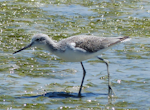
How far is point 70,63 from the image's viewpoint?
37.4ft

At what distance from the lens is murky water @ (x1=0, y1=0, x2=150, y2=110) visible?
8750 mm

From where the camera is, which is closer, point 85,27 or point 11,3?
point 85,27

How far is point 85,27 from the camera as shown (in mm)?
14977

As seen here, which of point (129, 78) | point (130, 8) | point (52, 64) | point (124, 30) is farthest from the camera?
point (130, 8)

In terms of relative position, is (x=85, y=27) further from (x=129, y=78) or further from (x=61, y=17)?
(x=129, y=78)

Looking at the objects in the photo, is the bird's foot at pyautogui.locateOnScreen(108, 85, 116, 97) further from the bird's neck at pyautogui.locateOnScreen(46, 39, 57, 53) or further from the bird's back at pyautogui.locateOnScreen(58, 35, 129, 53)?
the bird's neck at pyautogui.locateOnScreen(46, 39, 57, 53)

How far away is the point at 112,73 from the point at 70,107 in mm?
2640

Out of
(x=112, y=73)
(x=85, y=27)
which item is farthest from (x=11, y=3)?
(x=112, y=73)

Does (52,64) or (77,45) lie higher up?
(77,45)

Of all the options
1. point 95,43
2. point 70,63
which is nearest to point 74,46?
point 95,43

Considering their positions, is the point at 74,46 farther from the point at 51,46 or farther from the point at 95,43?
the point at 95,43

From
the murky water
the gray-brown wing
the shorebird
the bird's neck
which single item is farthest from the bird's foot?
the bird's neck

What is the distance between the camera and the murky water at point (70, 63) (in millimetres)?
8750

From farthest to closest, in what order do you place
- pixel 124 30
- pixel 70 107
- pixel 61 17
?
pixel 61 17 < pixel 124 30 < pixel 70 107
